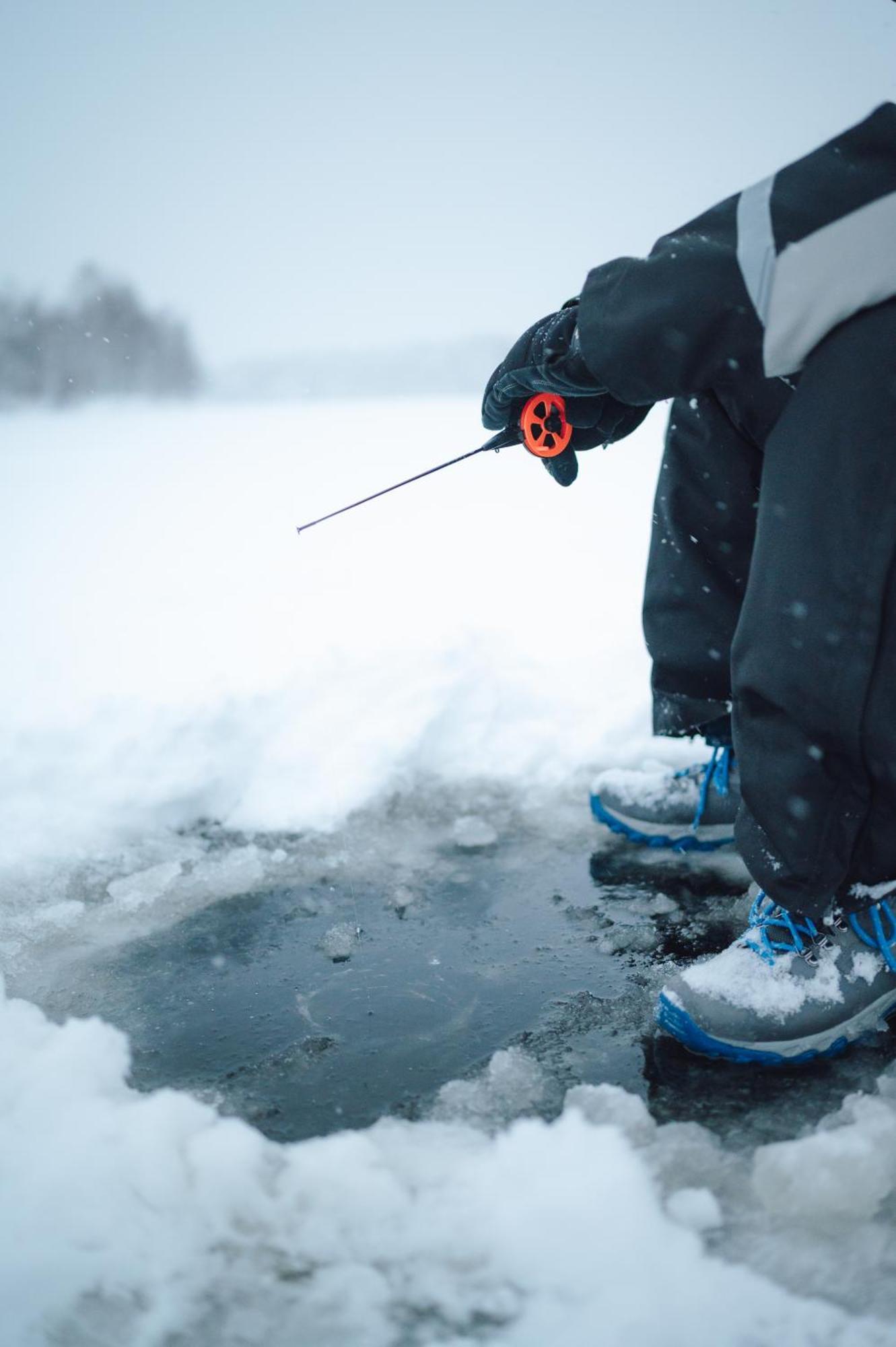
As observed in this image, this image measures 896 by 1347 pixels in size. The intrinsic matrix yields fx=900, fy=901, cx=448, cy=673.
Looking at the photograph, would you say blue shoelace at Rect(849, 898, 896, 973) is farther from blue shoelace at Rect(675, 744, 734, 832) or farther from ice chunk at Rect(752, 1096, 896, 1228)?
blue shoelace at Rect(675, 744, 734, 832)

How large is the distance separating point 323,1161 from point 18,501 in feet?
18.2

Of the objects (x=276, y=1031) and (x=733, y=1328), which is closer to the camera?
(x=733, y=1328)

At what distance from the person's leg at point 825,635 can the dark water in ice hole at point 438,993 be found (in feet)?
1.04

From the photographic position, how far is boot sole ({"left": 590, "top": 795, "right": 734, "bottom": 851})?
1968mm

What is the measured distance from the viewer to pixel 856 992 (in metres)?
1.34

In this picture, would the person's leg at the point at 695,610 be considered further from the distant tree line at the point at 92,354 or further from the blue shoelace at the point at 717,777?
the distant tree line at the point at 92,354

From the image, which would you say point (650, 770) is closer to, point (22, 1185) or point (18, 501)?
point (22, 1185)

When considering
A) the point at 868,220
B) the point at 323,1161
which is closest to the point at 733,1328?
the point at 323,1161

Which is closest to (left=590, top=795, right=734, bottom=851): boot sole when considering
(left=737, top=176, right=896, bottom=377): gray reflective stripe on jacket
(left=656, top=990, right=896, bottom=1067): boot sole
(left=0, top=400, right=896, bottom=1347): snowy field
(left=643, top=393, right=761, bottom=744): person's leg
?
(left=0, top=400, right=896, bottom=1347): snowy field

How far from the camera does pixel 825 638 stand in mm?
1205

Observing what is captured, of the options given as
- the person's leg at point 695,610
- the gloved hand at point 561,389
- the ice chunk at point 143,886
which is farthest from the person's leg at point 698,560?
the ice chunk at point 143,886

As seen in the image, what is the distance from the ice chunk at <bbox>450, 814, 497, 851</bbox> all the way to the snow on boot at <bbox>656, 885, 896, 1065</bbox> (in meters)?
0.69

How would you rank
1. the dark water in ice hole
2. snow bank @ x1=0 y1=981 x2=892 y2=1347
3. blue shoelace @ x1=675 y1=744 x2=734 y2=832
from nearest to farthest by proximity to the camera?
snow bank @ x1=0 y1=981 x2=892 y2=1347, the dark water in ice hole, blue shoelace @ x1=675 y1=744 x2=734 y2=832

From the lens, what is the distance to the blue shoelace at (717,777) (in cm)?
195
